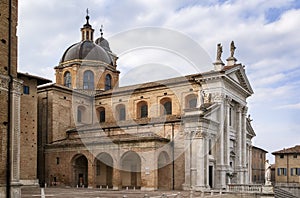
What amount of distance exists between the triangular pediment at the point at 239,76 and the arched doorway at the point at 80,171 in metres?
14.4

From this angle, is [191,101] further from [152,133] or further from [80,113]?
[80,113]

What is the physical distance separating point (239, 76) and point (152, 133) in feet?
34.7

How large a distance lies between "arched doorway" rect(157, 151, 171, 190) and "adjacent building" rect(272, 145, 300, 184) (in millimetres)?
26498

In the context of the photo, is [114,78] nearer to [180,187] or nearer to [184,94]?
[184,94]

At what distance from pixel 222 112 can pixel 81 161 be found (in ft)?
42.2

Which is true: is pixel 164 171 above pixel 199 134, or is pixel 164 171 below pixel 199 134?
below

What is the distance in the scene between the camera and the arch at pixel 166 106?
34.9 m

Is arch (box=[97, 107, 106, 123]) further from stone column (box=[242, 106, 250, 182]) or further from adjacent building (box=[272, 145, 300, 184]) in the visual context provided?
adjacent building (box=[272, 145, 300, 184])

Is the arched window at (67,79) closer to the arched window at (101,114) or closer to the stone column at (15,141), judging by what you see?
the arched window at (101,114)

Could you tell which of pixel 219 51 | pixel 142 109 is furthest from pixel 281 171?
pixel 219 51

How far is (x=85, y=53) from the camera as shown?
143 feet

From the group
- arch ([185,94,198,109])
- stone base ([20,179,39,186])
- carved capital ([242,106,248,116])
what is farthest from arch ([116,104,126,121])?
carved capital ([242,106,248,116])

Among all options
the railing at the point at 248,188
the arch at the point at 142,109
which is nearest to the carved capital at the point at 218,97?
the arch at the point at 142,109

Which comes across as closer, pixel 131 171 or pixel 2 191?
pixel 2 191
